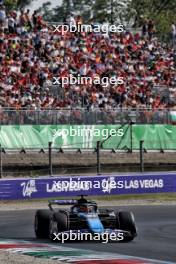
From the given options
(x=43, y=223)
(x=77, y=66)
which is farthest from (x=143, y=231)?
(x=77, y=66)

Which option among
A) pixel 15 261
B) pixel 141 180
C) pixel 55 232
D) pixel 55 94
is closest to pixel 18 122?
pixel 55 94

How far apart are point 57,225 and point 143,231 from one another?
9.77 ft

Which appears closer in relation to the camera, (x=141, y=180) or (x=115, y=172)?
(x=141, y=180)

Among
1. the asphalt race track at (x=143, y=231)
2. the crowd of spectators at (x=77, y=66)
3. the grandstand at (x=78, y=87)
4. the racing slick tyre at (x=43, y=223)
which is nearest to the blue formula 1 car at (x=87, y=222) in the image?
the racing slick tyre at (x=43, y=223)

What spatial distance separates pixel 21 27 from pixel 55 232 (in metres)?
21.3

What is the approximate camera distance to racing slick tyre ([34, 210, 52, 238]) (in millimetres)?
17359

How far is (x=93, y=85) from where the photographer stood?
3706cm

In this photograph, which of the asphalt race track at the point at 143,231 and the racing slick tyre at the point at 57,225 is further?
the racing slick tyre at the point at 57,225

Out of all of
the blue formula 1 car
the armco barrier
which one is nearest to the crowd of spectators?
the armco barrier

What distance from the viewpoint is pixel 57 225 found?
16.8 meters

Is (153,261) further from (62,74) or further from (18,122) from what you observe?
(62,74)

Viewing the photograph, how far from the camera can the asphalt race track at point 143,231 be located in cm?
1502

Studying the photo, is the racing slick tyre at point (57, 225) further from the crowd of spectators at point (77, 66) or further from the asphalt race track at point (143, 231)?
the crowd of spectators at point (77, 66)

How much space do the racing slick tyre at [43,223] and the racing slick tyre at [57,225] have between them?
381 millimetres
